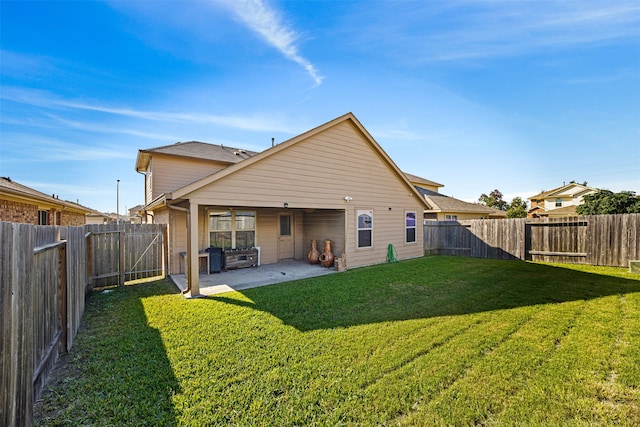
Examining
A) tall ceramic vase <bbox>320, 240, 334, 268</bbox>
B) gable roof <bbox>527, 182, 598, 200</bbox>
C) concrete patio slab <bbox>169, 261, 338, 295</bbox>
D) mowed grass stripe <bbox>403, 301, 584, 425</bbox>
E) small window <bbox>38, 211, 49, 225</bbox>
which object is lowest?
concrete patio slab <bbox>169, 261, 338, 295</bbox>

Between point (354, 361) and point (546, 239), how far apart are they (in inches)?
504

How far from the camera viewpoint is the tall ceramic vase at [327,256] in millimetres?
10242

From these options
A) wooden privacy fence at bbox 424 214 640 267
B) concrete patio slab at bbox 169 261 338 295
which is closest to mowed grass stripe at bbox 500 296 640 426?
concrete patio slab at bbox 169 261 338 295

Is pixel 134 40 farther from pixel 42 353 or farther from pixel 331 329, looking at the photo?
pixel 331 329

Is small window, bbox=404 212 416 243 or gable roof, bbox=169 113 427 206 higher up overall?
gable roof, bbox=169 113 427 206

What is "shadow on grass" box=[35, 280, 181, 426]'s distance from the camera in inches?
103

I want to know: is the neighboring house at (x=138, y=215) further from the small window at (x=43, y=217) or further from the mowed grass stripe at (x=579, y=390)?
the mowed grass stripe at (x=579, y=390)

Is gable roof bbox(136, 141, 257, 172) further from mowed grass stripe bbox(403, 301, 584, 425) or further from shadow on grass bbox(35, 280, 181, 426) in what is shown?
mowed grass stripe bbox(403, 301, 584, 425)

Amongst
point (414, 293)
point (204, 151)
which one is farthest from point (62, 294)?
point (204, 151)

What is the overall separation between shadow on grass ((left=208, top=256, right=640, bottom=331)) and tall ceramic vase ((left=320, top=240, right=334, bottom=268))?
1088 mm

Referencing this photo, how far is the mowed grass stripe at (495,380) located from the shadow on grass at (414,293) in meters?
1.22

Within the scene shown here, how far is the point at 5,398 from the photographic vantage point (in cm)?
186

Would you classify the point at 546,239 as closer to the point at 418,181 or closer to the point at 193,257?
the point at 418,181

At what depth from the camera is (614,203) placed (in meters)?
18.8
